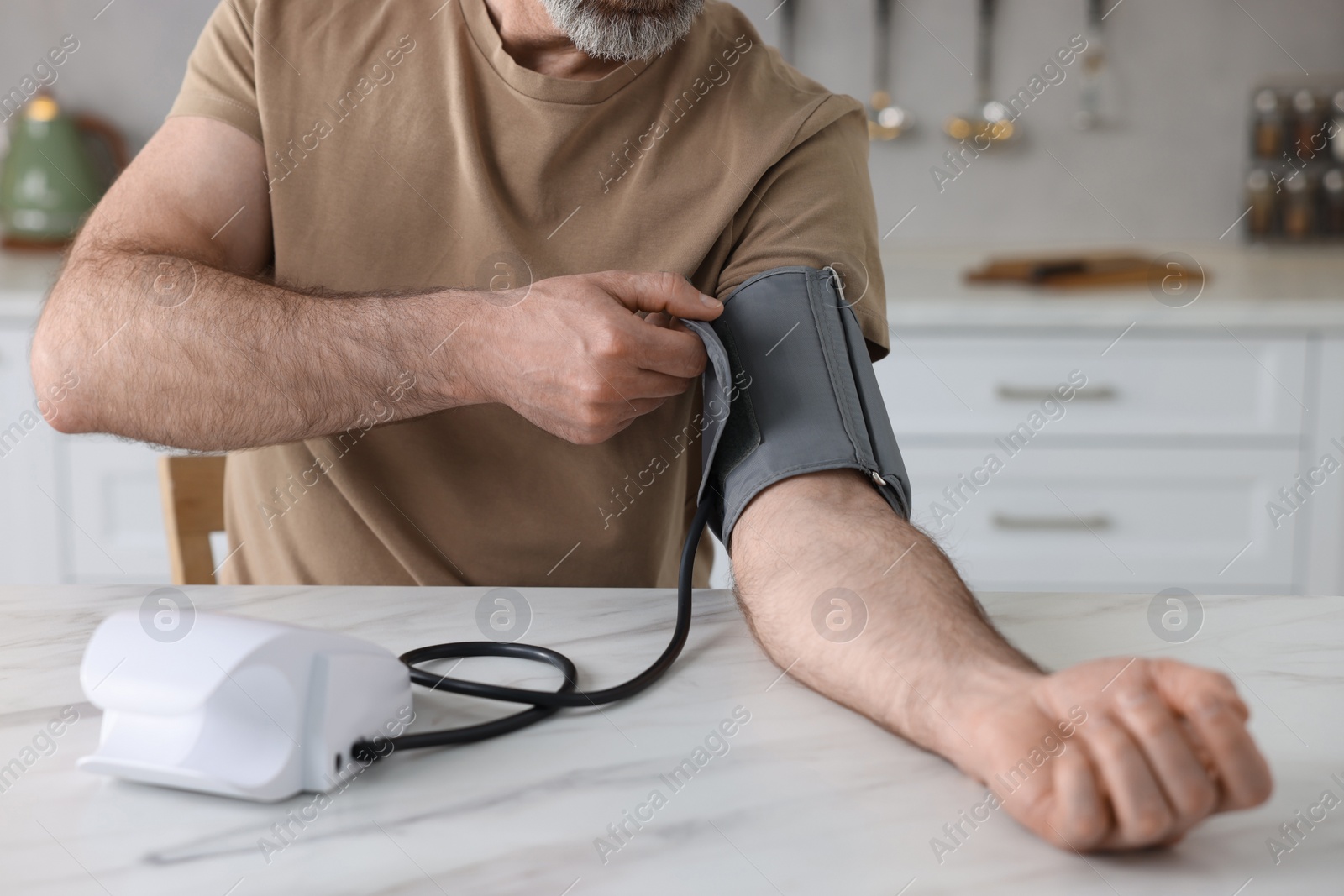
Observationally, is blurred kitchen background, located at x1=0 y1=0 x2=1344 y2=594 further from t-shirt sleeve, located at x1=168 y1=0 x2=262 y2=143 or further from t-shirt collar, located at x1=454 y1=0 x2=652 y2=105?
t-shirt collar, located at x1=454 y1=0 x2=652 y2=105

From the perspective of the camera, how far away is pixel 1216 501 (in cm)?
179

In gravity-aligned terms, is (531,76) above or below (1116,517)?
above

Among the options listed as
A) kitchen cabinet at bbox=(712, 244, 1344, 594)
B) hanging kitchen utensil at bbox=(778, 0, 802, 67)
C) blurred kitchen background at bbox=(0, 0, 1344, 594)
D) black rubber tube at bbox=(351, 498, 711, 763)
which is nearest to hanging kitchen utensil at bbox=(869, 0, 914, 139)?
blurred kitchen background at bbox=(0, 0, 1344, 594)

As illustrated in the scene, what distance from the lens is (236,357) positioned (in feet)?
2.65

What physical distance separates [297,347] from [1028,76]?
1.82 meters

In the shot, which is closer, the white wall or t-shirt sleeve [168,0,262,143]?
t-shirt sleeve [168,0,262,143]

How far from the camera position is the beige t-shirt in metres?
0.95

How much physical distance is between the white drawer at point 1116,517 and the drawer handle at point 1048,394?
9 centimetres

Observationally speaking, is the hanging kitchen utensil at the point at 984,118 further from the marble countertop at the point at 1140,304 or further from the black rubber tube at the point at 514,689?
the black rubber tube at the point at 514,689

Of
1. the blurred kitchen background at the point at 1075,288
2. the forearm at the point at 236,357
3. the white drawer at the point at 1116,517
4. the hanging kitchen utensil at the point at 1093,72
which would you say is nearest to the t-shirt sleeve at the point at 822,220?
the forearm at the point at 236,357

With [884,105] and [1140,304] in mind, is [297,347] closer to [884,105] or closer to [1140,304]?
[1140,304]

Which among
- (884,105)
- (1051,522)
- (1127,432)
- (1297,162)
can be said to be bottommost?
(1051,522)

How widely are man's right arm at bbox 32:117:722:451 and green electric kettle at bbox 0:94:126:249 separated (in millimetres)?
1347

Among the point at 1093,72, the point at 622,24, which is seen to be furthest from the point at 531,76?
the point at 1093,72
